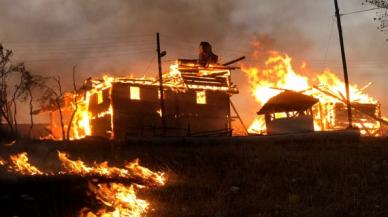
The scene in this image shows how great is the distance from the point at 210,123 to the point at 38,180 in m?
32.6

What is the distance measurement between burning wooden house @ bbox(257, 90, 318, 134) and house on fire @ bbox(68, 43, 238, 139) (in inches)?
218

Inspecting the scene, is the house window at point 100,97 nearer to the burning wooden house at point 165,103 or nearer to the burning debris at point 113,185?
the burning wooden house at point 165,103

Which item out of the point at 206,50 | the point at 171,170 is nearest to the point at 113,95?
the point at 206,50

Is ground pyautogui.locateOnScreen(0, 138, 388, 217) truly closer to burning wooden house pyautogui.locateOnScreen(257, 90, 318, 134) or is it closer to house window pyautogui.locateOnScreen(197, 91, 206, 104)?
burning wooden house pyautogui.locateOnScreen(257, 90, 318, 134)

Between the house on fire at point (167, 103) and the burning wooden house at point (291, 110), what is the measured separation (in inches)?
218

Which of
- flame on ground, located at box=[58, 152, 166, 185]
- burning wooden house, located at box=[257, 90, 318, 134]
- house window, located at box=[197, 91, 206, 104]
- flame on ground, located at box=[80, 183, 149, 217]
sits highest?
house window, located at box=[197, 91, 206, 104]

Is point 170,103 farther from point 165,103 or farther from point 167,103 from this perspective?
point 165,103

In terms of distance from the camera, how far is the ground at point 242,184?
11773 mm

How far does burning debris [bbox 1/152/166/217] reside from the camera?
37.4ft

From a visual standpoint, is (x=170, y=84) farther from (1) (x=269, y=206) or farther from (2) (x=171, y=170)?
(1) (x=269, y=206)

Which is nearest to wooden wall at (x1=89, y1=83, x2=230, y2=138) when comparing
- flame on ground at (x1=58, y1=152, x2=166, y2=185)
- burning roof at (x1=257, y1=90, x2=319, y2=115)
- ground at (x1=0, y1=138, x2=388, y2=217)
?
burning roof at (x1=257, y1=90, x2=319, y2=115)

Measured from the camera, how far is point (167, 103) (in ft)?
140

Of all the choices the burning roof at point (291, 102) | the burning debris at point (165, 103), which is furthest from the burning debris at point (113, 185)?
the burning debris at point (165, 103)

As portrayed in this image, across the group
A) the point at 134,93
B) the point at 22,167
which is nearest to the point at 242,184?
the point at 22,167
